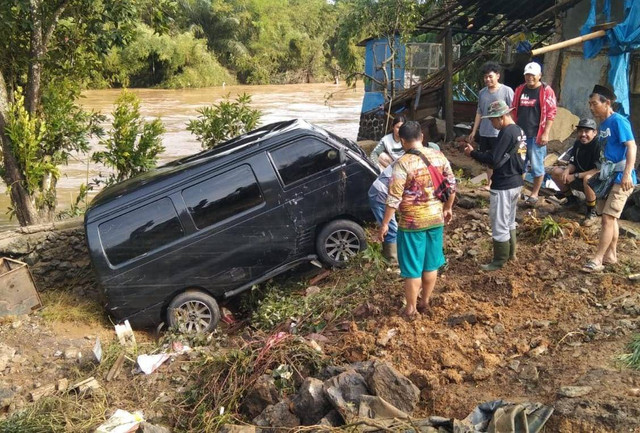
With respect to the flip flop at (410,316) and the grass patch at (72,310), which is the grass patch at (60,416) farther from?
the flip flop at (410,316)

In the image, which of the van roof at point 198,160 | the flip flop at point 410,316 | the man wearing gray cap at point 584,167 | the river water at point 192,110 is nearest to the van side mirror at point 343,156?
the van roof at point 198,160

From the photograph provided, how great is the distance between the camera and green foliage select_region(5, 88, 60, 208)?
807 centimetres

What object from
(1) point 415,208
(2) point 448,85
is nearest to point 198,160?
(1) point 415,208

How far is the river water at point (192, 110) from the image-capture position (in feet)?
57.4

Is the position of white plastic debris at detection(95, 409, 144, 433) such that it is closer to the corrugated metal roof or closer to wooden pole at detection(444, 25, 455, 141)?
wooden pole at detection(444, 25, 455, 141)

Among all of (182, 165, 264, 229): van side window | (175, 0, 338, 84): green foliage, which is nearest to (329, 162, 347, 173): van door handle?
(182, 165, 264, 229): van side window

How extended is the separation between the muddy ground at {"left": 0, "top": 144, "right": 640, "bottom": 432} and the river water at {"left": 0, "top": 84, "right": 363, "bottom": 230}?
30.1 feet

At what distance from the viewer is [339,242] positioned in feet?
22.1

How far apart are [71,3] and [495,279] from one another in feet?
24.1

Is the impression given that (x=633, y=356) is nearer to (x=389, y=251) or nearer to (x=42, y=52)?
(x=389, y=251)

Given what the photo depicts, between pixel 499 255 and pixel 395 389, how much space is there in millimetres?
2306

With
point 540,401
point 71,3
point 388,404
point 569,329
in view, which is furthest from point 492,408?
point 71,3

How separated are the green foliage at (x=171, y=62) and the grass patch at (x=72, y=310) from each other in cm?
3370

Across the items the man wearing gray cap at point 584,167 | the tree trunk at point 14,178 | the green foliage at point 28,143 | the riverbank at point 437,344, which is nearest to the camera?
the riverbank at point 437,344
